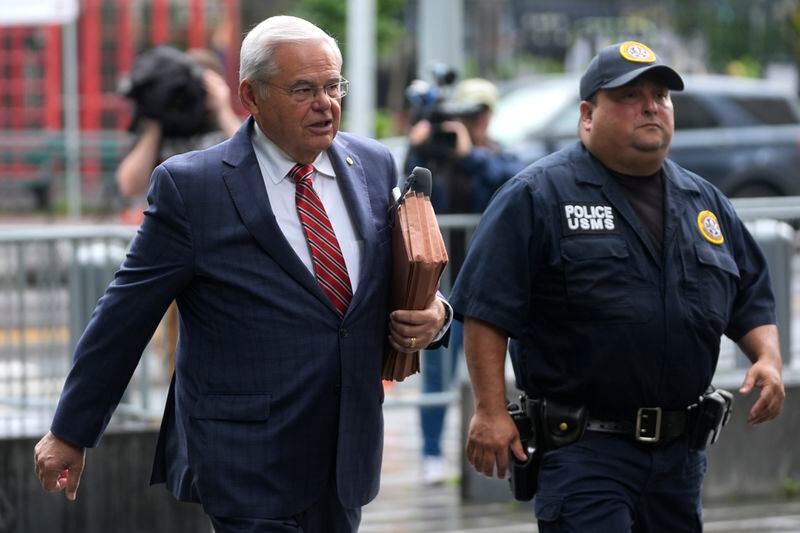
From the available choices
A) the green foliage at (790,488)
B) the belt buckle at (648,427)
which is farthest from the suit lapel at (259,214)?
the green foliage at (790,488)

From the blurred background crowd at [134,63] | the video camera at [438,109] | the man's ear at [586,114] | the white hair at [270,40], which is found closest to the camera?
the white hair at [270,40]

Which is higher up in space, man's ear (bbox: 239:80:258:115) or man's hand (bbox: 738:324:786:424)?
man's ear (bbox: 239:80:258:115)

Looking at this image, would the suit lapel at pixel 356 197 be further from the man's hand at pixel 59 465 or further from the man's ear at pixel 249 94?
the man's hand at pixel 59 465

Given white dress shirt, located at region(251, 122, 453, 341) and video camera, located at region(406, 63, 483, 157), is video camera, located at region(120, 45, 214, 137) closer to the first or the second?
video camera, located at region(406, 63, 483, 157)

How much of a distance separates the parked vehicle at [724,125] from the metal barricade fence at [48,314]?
8.94m

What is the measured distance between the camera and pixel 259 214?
3721 millimetres

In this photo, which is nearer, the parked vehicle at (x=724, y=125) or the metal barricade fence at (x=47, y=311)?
the metal barricade fence at (x=47, y=311)

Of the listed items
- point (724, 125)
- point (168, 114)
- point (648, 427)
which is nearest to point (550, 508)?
point (648, 427)

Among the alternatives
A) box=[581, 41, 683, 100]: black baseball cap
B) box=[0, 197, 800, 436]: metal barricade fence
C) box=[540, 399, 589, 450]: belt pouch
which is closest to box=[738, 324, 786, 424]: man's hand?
box=[540, 399, 589, 450]: belt pouch

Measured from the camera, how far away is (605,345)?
411 cm

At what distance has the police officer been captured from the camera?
13.5 ft

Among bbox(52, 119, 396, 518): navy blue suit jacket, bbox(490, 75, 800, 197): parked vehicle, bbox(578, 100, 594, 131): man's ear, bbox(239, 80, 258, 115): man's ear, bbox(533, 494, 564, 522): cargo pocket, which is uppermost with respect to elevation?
bbox(239, 80, 258, 115): man's ear

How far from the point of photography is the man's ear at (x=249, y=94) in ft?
12.3

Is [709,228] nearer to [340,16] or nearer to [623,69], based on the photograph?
[623,69]
